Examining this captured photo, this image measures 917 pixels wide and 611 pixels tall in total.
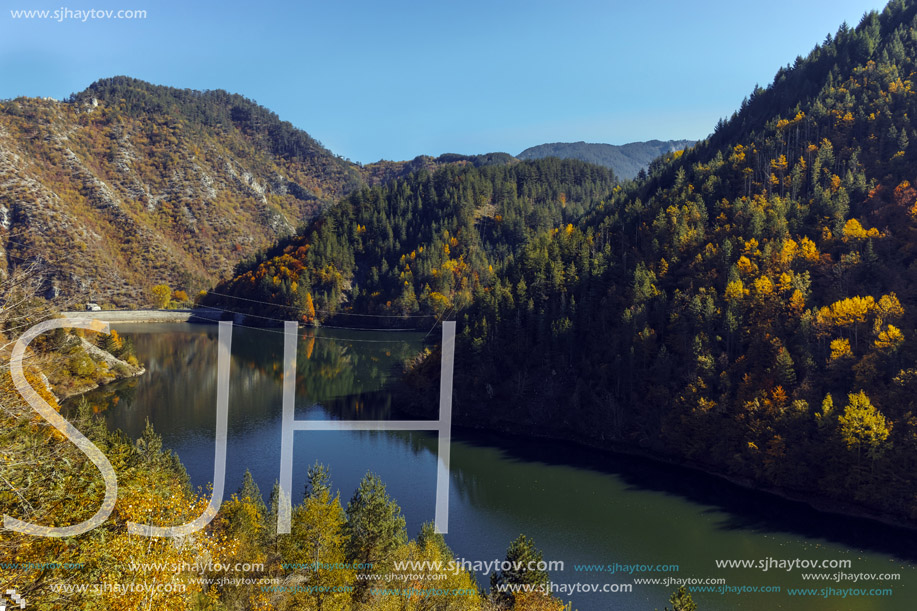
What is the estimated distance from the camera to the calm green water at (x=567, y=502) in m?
29.2

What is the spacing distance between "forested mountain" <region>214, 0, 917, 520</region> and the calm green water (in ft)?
13.4

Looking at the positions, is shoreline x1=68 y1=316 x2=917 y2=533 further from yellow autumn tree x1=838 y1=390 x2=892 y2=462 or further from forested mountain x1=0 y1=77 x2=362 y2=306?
forested mountain x1=0 y1=77 x2=362 y2=306

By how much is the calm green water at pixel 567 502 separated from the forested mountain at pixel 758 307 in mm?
4081

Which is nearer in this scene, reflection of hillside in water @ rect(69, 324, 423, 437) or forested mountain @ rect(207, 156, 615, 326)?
reflection of hillside in water @ rect(69, 324, 423, 437)

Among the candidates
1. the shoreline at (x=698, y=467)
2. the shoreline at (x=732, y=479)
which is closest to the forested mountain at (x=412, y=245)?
the shoreline at (x=698, y=467)

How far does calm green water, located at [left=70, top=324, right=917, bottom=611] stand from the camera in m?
29.2

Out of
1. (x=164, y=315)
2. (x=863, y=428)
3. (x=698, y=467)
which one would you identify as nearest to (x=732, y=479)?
(x=698, y=467)

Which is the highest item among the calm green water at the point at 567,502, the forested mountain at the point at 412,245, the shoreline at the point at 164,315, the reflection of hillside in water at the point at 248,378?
the forested mountain at the point at 412,245

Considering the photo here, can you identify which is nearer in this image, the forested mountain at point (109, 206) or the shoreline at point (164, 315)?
the shoreline at point (164, 315)

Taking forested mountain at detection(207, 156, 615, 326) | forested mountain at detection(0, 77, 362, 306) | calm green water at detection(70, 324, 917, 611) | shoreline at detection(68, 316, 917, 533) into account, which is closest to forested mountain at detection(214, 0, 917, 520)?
shoreline at detection(68, 316, 917, 533)

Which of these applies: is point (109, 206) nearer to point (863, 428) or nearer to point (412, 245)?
point (412, 245)

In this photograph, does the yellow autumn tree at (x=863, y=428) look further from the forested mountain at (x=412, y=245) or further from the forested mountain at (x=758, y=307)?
the forested mountain at (x=412, y=245)

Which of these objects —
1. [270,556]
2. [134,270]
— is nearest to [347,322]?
[134,270]

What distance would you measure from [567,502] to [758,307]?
2552 centimetres
